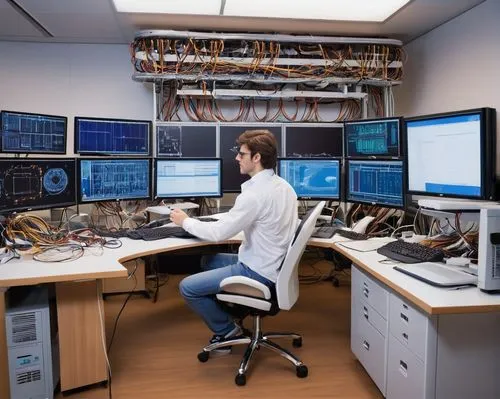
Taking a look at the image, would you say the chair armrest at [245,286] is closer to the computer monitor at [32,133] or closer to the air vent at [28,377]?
the air vent at [28,377]

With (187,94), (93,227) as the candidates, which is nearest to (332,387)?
(93,227)

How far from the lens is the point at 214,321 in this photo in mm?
2420

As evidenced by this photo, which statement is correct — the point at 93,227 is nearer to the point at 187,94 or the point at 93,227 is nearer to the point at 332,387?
the point at 187,94

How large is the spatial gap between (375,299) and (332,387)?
0.52 m

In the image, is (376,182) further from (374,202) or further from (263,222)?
(263,222)

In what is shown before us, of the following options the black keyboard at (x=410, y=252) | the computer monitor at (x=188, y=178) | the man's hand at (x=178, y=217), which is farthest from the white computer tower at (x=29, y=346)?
the black keyboard at (x=410, y=252)

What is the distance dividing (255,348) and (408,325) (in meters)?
0.98

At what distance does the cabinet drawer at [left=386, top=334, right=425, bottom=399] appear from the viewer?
1.70 metres

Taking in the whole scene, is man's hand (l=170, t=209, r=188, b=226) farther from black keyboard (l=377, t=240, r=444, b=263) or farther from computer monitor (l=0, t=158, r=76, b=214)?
black keyboard (l=377, t=240, r=444, b=263)

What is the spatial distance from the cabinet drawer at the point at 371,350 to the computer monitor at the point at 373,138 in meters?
1.12

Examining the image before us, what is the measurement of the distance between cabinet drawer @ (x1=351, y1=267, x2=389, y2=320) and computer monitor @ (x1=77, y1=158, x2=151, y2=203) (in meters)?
1.54

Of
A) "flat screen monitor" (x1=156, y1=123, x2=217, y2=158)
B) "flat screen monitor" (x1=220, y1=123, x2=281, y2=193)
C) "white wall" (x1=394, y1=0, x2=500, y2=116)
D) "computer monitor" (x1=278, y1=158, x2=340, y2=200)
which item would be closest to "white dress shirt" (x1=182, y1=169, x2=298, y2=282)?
"computer monitor" (x1=278, y1=158, x2=340, y2=200)

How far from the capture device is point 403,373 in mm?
1830

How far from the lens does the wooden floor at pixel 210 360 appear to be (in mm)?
2209
